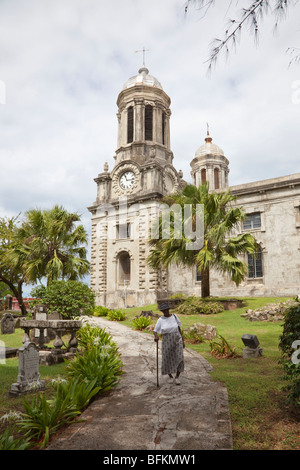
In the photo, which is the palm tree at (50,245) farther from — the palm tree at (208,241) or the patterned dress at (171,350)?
the patterned dress at (171,350)

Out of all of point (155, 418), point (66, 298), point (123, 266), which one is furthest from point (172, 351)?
point (123, 266)

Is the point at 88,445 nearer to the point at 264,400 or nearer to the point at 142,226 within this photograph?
the point at 264,400

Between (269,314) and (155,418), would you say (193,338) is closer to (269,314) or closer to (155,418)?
(269,314)

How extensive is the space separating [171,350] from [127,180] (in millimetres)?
24501

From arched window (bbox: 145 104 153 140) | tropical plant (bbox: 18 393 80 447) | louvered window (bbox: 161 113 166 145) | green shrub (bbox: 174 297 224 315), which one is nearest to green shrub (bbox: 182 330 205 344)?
green shrub (bbox: 174 297 224 315)

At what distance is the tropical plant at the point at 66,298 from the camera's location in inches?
557

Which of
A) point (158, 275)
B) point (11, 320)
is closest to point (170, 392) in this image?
point (11, 320)

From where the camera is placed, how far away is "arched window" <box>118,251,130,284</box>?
2889cm

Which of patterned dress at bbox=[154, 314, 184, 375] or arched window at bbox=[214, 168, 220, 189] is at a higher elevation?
arched window at bbox=[214, 168, 220, 189]

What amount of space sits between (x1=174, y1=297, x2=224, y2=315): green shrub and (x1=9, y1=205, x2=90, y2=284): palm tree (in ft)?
20.9

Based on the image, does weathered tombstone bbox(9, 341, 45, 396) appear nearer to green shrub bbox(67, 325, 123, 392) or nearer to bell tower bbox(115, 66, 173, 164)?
green shrub bbox(67, 325, 123, 392)

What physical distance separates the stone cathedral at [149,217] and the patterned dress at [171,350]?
16.3 m

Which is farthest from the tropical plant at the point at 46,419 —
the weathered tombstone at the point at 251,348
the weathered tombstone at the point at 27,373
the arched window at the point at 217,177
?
the arched window at the point at 217,177

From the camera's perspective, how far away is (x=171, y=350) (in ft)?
22.2
